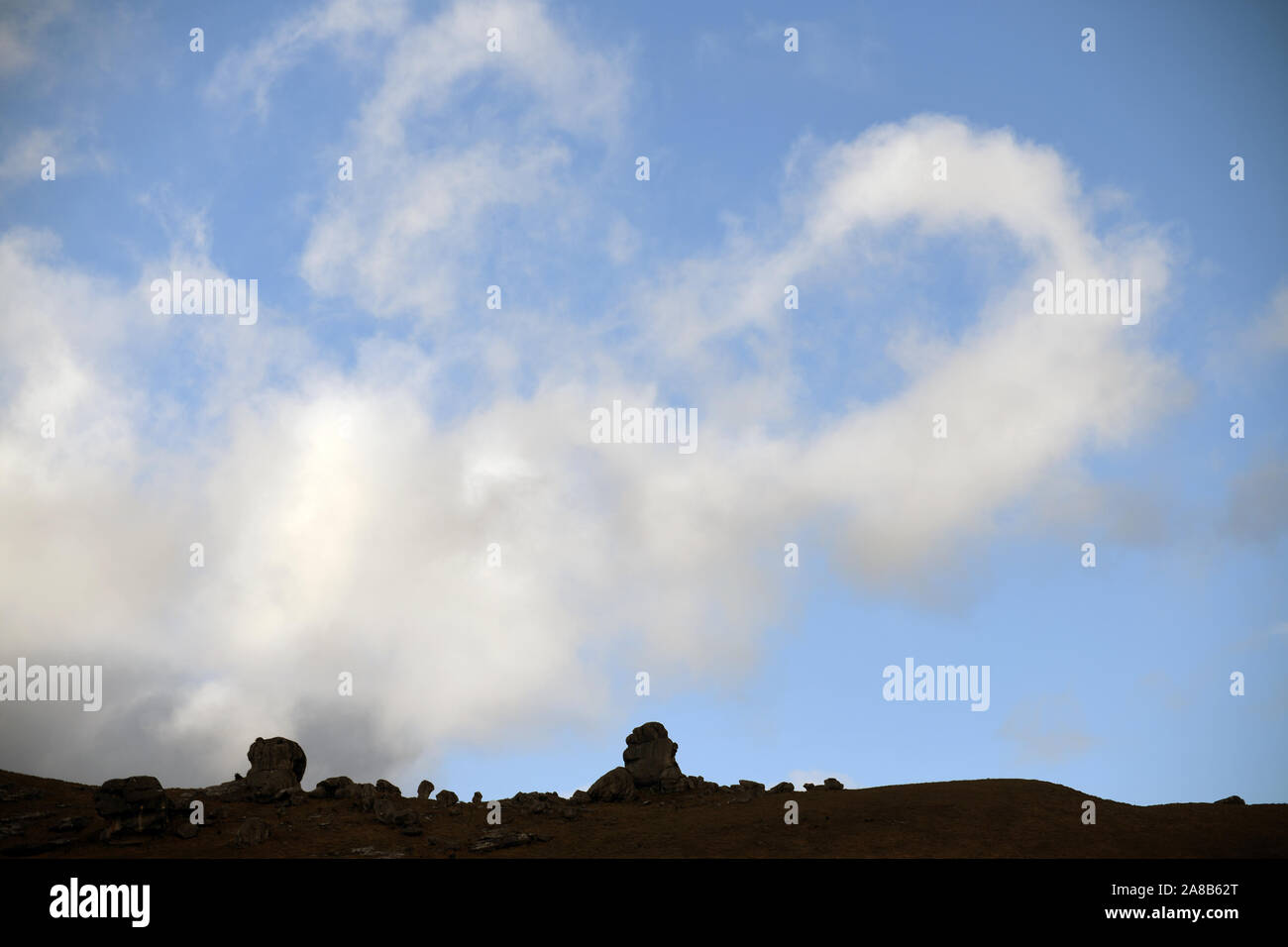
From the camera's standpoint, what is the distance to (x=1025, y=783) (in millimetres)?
53875

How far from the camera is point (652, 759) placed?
6019cm

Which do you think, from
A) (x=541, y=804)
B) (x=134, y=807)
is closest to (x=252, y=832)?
(x=134, y=807)

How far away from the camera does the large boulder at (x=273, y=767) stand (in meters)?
55.8

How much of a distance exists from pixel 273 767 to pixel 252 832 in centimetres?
1098

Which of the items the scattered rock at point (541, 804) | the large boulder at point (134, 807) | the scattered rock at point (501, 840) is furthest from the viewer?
the scattered rock at point (541, 804)

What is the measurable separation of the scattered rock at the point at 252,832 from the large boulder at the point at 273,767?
6.52m

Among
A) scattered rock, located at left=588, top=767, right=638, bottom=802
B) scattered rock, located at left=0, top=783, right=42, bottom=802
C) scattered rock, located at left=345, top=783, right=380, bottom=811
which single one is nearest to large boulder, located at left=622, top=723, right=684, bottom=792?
scattered rock, located at left=588, top=767, right=638, bottom=802

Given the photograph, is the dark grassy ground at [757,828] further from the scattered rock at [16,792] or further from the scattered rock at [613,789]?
the scattered rock at [613,789]

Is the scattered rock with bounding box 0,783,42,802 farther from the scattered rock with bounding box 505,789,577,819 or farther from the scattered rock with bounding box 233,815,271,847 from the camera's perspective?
the scattered rock with bounding box 505,789,577,819

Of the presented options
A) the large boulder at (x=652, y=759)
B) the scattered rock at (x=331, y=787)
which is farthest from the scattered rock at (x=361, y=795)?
the large boulder at (x=652, y=759)
